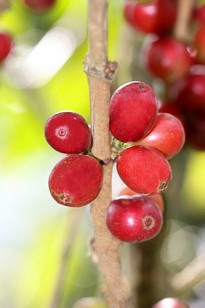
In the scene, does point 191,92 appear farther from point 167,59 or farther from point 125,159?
point 125,159

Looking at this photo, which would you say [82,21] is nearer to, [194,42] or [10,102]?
[10,102]

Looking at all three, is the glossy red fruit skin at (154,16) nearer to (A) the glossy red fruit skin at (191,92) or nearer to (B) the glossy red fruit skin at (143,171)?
(A) the glossy red fruit skin at (191,92)

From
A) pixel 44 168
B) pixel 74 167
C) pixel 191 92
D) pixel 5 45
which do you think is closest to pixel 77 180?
pixel 74 167

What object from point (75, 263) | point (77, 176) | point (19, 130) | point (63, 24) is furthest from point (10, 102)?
point (77, 176)

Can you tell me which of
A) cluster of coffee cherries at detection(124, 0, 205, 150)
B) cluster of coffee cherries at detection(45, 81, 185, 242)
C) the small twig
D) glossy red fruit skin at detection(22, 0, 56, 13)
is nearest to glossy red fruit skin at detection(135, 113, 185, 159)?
cluster of coffee cherries at detection(45, 81, 185, 242)

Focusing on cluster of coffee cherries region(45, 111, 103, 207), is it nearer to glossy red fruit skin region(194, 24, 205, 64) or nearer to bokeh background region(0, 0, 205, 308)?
glossy red fruit skin region(194, 24, 205, 64)

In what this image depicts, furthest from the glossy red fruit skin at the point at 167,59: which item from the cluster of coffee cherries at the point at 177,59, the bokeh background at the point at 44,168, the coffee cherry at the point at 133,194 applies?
the coffee cherry at the point at 133,194
